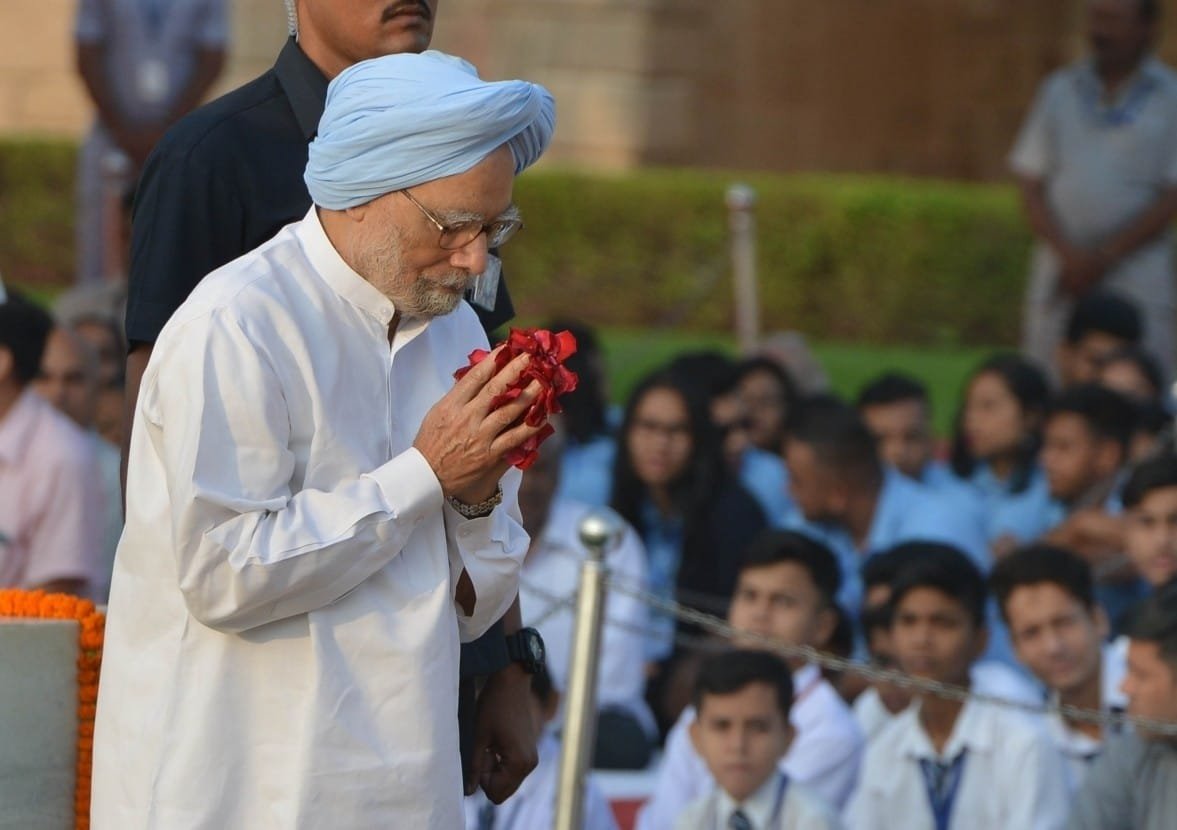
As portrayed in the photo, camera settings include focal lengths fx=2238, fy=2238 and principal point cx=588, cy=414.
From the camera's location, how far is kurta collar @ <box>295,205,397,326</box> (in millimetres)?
2900

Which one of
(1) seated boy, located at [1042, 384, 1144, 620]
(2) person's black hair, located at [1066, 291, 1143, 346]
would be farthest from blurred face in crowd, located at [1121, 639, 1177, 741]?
(2) person's black hair, located at [1066, 291, 1143, 346]

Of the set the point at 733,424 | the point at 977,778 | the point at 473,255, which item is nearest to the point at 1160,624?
the point at 977,778

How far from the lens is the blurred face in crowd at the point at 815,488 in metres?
7.54

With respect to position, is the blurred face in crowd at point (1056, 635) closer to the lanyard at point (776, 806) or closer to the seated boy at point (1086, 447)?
the lanyard at point (776, 806)

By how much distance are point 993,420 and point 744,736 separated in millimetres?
3024

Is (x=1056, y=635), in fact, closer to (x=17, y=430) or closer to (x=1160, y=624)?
(x=1160, y=624)

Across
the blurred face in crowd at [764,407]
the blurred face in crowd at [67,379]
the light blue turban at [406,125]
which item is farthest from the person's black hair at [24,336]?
the light blue turban at [406,125]

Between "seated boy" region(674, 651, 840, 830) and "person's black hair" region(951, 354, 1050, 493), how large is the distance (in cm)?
267

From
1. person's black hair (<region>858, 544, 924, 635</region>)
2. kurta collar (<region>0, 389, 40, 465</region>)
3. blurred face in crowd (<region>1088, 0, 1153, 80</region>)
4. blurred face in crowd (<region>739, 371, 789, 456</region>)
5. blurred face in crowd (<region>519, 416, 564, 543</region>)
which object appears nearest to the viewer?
person's black hair (<region>858, 544, 924, 635</region>)

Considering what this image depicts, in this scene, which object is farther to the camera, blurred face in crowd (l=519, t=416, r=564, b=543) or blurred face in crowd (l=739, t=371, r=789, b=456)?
blurred face in crowd (l=739, t=371, r=789, b=456)

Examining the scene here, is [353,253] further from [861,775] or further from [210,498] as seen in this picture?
[861,775]

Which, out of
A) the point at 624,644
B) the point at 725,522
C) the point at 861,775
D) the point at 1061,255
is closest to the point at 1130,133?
the point at 1061,255

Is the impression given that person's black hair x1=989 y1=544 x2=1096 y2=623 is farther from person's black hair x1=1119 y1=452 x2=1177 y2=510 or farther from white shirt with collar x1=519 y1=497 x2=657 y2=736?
white shirt with collar x1=519 y1=497 x2=657 y2=736

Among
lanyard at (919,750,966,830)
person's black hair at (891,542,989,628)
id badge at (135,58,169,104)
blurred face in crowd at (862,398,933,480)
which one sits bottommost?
lanyard at (919,750,966,830)
